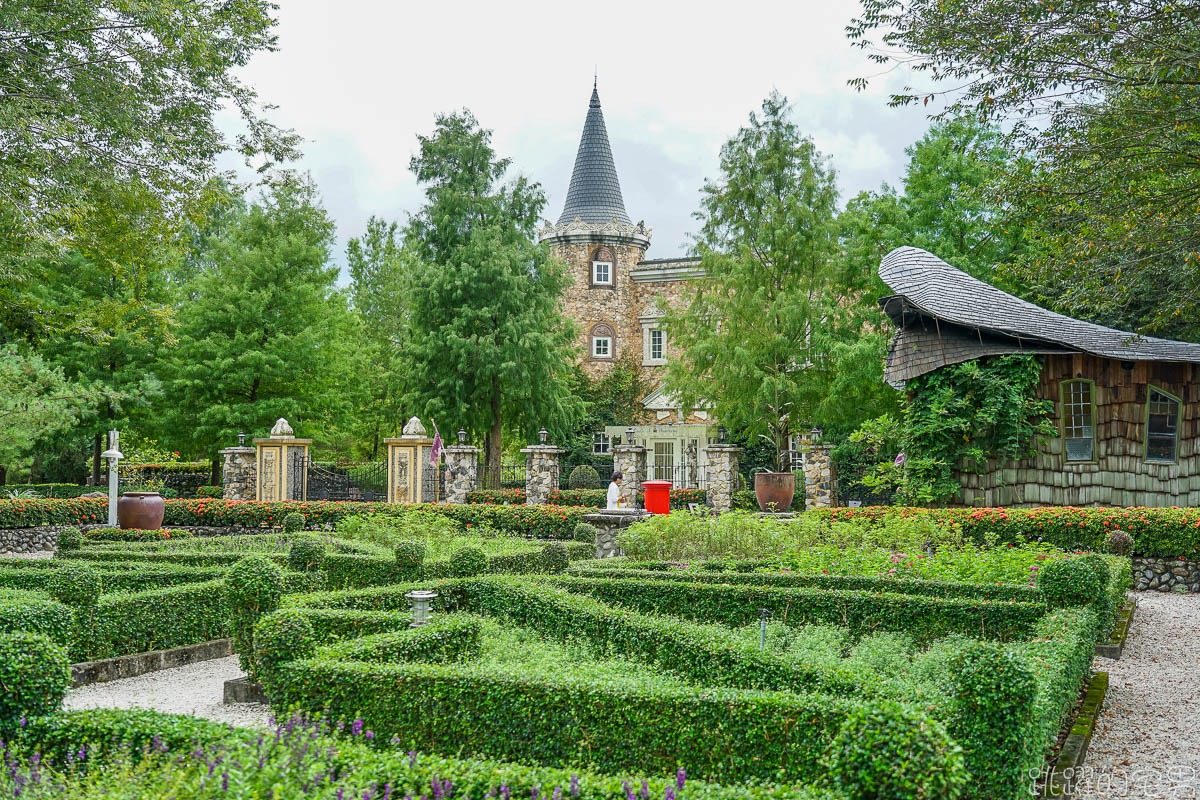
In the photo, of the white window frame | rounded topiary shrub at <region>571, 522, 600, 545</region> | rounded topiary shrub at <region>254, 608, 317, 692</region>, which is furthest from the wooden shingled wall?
the white window frame

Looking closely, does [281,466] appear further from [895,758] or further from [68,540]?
[895,758]

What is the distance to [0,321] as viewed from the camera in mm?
14070

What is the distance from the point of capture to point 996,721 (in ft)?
14.5

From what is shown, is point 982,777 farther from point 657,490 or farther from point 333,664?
point 657,490

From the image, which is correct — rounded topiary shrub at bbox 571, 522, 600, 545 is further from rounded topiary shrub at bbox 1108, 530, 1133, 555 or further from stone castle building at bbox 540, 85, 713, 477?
stone castle building at bbox 540, 85, 713, 477

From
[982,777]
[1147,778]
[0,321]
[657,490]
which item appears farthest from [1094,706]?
[0,321]

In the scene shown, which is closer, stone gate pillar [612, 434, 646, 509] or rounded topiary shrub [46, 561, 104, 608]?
rounded topiary shrub [46, 561, 104, 608]

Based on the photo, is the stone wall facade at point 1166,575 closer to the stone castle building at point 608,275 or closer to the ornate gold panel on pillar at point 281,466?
the ornate gold panel on pillar at point 281,466

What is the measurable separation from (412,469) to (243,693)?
15.0 metres

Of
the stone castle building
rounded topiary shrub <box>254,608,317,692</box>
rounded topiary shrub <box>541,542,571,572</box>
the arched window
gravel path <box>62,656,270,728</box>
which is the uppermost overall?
the stone castle building

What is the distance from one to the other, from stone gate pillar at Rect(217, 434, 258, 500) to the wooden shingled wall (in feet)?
58.9

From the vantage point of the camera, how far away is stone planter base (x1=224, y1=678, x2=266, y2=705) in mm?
7531

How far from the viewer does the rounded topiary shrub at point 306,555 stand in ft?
32.1

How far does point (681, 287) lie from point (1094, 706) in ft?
99.3
